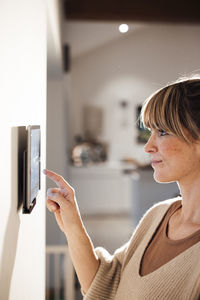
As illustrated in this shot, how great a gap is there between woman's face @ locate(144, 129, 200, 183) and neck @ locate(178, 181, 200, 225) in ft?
0.07

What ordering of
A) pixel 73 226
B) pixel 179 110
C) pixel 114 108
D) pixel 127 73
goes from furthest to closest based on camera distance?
pixel 114 108 → pixel 127 73 → pixel 73 226 → pixel 179 110

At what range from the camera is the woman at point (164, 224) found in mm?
1003

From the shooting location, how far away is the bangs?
1047 millimetres

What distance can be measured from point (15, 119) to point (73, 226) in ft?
1.56

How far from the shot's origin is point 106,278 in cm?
124

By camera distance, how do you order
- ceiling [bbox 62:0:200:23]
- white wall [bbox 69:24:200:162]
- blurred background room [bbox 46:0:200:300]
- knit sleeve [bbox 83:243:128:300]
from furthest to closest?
white wall [bbox 69:24:200:162] → blurred background room [bbox 46:0:200:300] → ceiling [bbox 62:0:200:23] → knit sleeve [bbox 83:243:128:300]

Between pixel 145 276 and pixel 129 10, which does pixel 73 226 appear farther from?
pixel 129 10

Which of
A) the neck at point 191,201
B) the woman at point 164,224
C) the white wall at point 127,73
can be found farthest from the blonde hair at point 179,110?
the white wall at point 127,73

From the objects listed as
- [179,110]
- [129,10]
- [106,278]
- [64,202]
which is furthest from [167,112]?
[129,10]

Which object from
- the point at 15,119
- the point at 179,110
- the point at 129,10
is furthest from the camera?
the point at 129,10

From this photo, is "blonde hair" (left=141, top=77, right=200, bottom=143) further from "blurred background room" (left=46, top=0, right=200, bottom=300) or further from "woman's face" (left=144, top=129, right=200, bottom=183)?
"blurred background room" (left=46, top=0, right=200, bottom=300)

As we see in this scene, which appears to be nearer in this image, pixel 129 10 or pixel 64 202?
pixel 64 202

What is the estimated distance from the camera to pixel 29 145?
2.76 feet

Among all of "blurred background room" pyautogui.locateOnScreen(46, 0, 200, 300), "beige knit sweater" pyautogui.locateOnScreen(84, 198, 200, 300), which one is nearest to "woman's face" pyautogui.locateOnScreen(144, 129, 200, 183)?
"beige knit sweater" pyautogui.locateOnScreen(84, 198, 200, 300)
